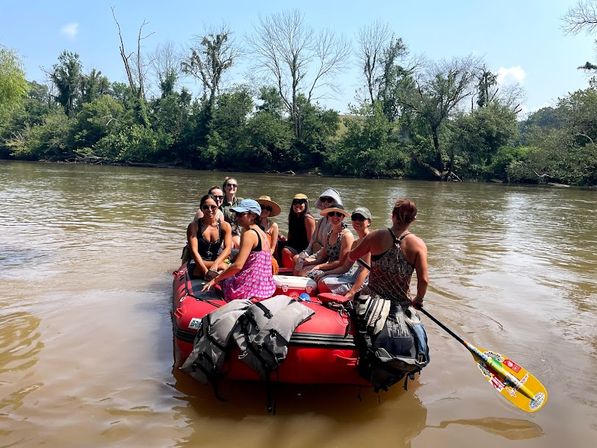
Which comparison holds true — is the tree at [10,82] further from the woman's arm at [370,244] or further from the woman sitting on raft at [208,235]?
the woman's arm at [370,244]

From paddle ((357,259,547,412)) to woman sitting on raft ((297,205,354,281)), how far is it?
147cm

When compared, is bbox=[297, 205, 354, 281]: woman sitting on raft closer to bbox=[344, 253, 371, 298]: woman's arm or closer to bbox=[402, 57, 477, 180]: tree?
bbox=[344, 253, 371, 298]: woman's arm

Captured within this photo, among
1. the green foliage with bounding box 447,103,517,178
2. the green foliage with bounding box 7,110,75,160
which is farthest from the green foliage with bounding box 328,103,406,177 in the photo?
the green foliage with bounding box 7,110,75,160

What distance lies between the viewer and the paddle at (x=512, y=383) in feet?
11.8

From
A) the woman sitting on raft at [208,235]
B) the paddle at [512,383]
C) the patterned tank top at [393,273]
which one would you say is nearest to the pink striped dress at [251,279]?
the patterned tank top at [393,273]

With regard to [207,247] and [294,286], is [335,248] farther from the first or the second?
[207,247]

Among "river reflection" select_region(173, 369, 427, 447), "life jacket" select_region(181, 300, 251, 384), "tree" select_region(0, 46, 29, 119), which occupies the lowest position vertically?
"river reflection" select_region(173, 369, 427, 447)

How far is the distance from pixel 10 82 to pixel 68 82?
163 feet

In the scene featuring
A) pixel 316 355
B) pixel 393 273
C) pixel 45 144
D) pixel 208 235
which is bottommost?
pixel 316 355

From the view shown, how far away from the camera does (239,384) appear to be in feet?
12.8

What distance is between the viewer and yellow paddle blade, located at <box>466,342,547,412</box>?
3.58 metres


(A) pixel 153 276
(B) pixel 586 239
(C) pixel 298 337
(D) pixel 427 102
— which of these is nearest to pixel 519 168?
(D) pixel 427 102

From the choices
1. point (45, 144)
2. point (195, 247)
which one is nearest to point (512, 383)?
point (195, 247)

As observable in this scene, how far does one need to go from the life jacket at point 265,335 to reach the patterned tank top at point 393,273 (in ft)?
2.22
